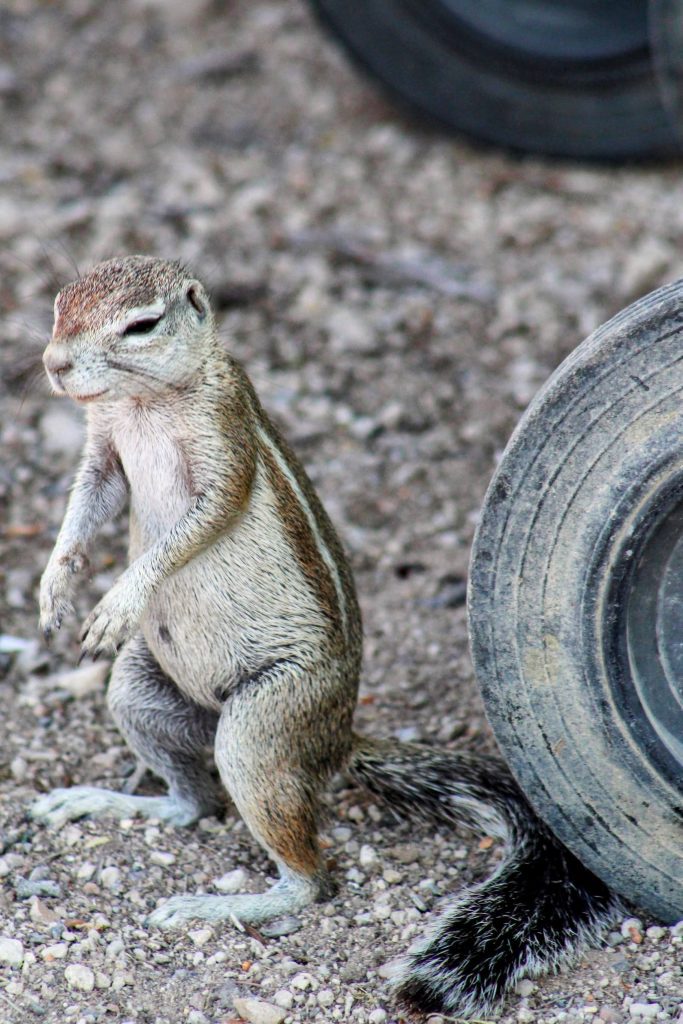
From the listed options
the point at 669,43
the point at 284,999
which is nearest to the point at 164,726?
the point at 284,999

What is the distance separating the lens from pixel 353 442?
17.3 ft

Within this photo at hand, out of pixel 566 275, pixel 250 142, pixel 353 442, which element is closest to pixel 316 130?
Result: pixel 250 142

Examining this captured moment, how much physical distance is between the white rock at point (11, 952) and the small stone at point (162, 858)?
44 centimetres

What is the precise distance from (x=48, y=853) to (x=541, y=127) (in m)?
4.71

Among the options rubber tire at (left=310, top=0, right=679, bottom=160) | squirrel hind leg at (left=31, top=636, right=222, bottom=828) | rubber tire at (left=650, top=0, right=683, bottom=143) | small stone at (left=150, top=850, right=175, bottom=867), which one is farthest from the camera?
rubber tire at (left=310, top=0, right=679, bottom=160)

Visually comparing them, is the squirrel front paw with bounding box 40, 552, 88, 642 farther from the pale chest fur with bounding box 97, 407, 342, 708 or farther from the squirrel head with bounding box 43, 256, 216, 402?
the squirrel head with bounding box 43, 256, 216, 402

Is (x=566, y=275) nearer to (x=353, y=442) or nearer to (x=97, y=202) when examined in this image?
(x=353, y=442)

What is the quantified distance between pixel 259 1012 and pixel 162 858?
0.58 m

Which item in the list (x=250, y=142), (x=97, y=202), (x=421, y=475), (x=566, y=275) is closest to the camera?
→ (x=421, y=475)

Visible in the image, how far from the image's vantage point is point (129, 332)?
291 cm

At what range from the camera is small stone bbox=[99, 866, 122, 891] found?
10.4ft

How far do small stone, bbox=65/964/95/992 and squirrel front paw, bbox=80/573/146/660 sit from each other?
0.68 metres

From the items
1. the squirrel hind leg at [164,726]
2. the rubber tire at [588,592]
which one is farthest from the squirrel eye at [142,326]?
the squirrel hind leg at [164,726]

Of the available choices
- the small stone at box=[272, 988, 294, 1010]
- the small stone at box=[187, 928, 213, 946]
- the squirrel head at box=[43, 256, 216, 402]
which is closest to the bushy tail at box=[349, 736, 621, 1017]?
the small stone at box=[272, 988, 294, 1010]
